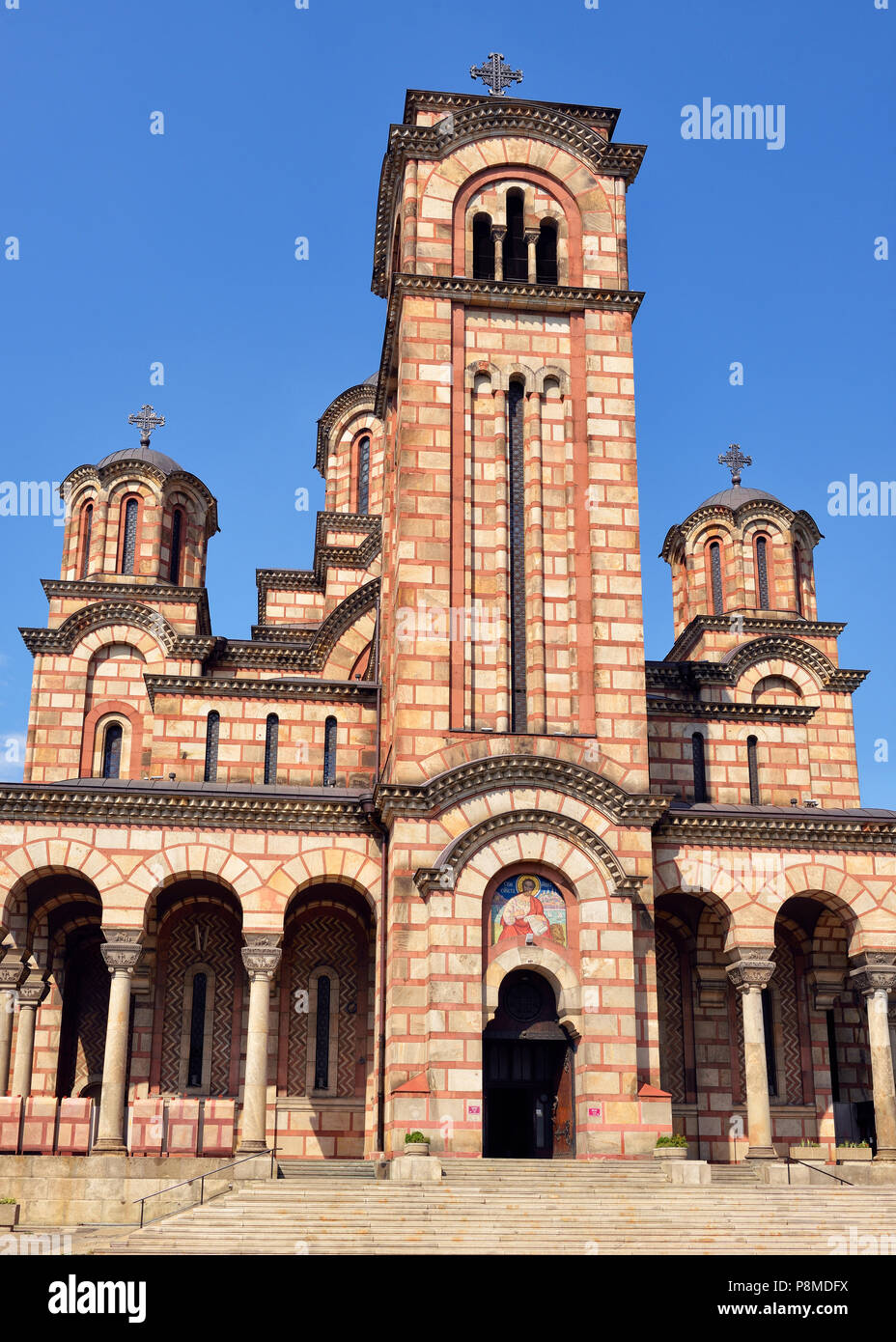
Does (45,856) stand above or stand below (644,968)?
above

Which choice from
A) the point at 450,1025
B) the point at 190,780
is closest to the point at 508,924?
the point at 450,1025

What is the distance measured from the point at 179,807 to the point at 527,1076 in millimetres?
8763

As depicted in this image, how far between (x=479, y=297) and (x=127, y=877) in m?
14.6

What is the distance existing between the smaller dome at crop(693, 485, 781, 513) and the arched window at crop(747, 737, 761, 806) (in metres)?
10.2

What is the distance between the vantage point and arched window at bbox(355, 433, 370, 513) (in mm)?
47031

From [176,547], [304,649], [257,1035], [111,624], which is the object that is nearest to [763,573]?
[304,649]

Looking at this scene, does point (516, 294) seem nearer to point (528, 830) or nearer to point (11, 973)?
point (528, 830)

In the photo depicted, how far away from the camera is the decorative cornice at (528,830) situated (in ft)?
89.5

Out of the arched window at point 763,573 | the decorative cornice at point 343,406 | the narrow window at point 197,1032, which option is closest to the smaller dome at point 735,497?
the arched window at point 763,573

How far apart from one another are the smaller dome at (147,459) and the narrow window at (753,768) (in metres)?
18.2

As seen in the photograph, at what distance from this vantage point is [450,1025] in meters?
26.4

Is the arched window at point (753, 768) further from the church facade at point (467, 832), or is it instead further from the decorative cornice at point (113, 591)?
the decorative cornice at point (113, 591)

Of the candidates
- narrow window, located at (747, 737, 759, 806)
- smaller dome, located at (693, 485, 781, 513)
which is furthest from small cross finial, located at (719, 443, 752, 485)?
narrow window, located at (747, 737, 759, 806)
